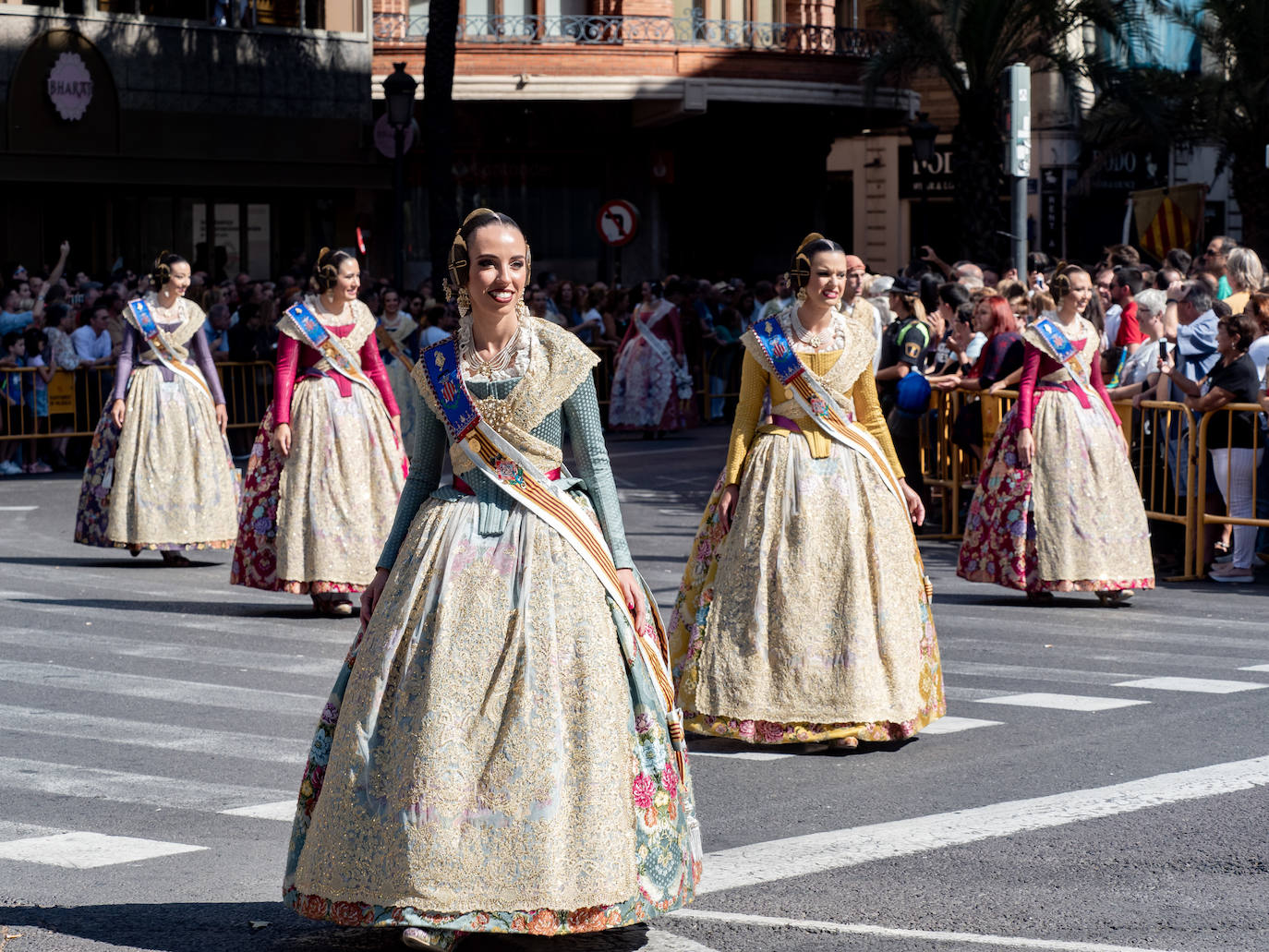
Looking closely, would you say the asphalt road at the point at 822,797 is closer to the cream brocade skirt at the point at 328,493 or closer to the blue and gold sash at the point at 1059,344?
the cream brocade skirt at the point at 328,493

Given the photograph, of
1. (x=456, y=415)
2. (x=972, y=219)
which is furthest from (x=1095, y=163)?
(x=456, y=415)

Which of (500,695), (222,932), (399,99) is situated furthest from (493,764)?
(399,99)

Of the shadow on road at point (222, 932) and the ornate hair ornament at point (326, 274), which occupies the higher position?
the ornate hair ornament at point (326, 274)

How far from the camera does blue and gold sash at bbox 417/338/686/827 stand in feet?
16.6

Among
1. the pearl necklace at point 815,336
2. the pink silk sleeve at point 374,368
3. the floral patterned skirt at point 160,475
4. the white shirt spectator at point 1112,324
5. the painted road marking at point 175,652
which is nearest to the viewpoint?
the pearl necklace at point 815,336

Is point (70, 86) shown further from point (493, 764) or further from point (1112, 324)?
point (493, 764)

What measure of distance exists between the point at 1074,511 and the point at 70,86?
78.3 ft

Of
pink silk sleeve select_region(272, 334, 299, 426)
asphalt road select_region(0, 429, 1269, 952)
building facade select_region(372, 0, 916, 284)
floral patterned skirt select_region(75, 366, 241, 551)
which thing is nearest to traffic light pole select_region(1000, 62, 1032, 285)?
asphalt road select_region(0, 429, 1269, 952)

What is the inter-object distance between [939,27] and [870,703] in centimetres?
2439

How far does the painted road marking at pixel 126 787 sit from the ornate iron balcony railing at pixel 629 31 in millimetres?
28890

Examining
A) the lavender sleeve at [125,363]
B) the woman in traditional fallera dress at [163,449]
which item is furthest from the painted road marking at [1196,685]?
the lavender sleeve at [125,363]

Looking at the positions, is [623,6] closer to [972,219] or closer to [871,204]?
[972,219]

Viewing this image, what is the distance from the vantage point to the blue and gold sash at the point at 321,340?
10781mm

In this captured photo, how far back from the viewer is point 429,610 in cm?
494
